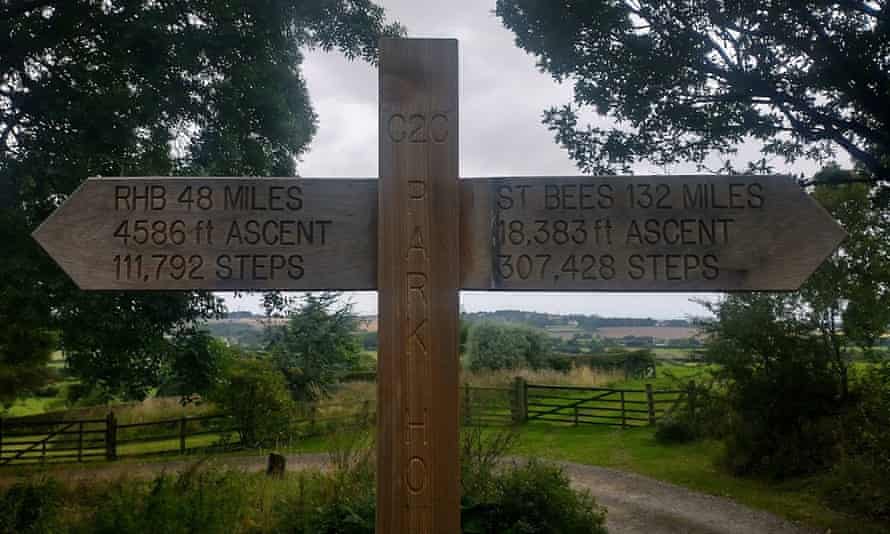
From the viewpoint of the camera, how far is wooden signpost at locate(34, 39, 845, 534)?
1653mm

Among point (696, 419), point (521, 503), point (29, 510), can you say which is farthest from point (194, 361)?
point (696, 419)

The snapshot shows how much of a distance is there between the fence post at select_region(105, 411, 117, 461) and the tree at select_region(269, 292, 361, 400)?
4.84m

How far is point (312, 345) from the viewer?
61.5ft

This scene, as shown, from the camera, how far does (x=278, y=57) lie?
836cm

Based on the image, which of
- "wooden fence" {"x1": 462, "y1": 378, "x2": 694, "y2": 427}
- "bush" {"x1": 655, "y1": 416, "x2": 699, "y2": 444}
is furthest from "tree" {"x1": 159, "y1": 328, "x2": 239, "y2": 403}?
"bush" {"x1": 655, "y1": 416, "x2": 699, "y2": 444}

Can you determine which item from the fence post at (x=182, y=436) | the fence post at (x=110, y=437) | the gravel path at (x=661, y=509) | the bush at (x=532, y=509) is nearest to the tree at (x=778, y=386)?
the gravel path at (x=661, y=509)

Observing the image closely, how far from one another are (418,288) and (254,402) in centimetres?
1269

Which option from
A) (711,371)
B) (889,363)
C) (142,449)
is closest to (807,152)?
(889,363)

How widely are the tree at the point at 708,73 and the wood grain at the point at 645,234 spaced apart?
20.1 feet

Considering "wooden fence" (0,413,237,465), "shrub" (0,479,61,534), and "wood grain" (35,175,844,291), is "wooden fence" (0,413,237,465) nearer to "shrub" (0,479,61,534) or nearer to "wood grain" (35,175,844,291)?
"shrub" (0,479,61,534)

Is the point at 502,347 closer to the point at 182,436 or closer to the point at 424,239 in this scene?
the point at 182,436

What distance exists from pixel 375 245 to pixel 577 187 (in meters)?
0.67

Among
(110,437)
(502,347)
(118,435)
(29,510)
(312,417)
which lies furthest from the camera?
(502,347)

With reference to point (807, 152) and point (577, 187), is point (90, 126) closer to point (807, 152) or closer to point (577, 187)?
point (577, 187)
